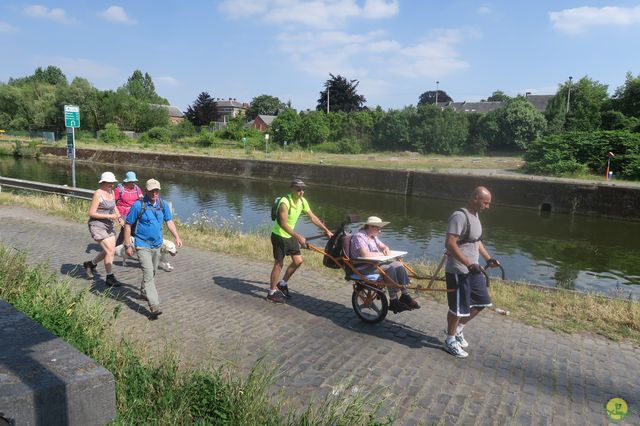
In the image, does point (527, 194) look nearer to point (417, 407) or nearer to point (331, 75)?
point (417, 407)

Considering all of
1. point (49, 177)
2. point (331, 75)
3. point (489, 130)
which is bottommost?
point (49, 177)

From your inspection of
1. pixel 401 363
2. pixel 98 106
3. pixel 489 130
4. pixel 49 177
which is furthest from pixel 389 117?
pixel 401 363

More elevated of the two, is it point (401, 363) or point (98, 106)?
point (98, 106)

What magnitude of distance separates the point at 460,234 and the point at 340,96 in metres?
77.5

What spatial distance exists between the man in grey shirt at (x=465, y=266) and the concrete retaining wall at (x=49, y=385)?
349 centimetres

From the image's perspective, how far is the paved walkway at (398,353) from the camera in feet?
13.9

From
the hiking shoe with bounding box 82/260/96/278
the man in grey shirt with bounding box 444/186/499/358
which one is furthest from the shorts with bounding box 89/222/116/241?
the man in grey shirt with bounding box 444/186/499/358

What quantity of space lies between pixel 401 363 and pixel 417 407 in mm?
844

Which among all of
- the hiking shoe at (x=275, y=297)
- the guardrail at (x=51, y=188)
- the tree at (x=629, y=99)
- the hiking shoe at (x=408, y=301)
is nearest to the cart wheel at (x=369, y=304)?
the hiking shoe at (x=408, y=301)

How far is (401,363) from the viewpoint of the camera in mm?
4977

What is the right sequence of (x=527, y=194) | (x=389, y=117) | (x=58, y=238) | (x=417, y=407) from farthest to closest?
1. (x=389, y=117)
2. (x=527, y=194)
3. (x=58, y=238)
4. (x=417, y=407)

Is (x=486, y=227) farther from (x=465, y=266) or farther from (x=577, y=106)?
(x=577, y=106)

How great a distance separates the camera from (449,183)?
94.0ft

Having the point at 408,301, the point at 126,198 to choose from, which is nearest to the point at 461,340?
the point at 408,301
